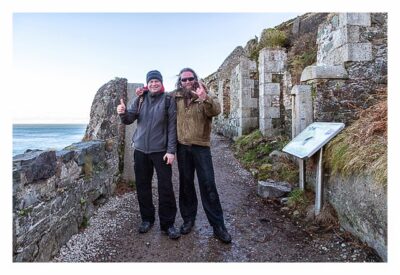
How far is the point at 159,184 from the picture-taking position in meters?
3.42

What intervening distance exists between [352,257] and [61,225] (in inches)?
117

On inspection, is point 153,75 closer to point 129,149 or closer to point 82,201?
point 82,201

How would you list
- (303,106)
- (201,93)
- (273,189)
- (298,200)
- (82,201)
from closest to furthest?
1. (201,93)
2. (82,201)
3. (298,200)
4. (273,189)
5. (303,106)

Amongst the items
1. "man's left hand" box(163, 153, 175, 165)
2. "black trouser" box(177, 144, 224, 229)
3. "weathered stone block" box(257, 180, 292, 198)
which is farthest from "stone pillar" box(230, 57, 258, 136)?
"man's left hand" box(163, 153, 175, 165)

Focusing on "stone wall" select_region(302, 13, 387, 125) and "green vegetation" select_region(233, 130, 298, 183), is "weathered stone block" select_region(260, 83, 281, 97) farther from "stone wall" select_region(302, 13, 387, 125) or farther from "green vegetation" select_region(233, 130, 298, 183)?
"stone wall" select_region(302, 13, 387, 125)

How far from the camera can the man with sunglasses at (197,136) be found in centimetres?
317

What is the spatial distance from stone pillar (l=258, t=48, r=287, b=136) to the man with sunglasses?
5312mm

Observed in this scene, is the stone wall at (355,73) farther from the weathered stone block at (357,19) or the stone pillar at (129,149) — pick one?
the stone pillar at (129,149)

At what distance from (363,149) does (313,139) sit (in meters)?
0.71

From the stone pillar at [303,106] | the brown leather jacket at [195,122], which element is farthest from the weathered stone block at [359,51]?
the brown leather jacket at [195,122]

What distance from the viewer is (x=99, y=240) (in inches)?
131

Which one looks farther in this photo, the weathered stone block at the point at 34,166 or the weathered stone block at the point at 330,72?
the weathered stone block at the point at 330,72

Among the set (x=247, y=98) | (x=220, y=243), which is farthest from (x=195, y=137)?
(x=247, y=98)

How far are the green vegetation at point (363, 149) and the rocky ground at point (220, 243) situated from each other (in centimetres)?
77
